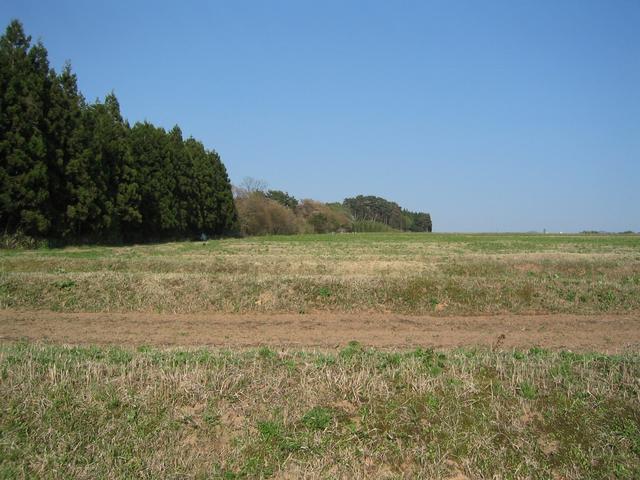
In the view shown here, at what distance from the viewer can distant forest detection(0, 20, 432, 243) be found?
96.5 ft

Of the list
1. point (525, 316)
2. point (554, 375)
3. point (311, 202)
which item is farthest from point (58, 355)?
point (311, 202)

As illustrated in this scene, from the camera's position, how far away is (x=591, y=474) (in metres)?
5.28

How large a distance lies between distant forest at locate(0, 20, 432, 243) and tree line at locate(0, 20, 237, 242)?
0.06m

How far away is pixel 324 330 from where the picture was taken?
456 inches

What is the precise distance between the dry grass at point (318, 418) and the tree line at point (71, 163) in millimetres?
26633

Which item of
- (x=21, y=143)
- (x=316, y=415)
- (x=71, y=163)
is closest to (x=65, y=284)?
(x=316, y=415)

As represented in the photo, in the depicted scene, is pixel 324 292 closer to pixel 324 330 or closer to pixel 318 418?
pixel 324 330

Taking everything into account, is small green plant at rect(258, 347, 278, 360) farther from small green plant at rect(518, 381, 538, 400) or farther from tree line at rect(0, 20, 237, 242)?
tree line at rect(0, 20, 237, 242)

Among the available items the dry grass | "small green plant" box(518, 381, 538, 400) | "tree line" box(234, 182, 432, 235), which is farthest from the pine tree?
"tree line" box(234, 182, 432, 235)

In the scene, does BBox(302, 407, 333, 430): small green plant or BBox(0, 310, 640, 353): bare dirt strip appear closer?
BBox(302, 407, 333, 430): small green plant

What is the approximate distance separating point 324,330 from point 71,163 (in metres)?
28.1

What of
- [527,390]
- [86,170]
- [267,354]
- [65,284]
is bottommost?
[527,390]

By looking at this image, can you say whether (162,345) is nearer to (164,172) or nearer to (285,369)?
(285,369)

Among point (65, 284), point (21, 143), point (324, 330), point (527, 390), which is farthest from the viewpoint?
point (21, 143)
